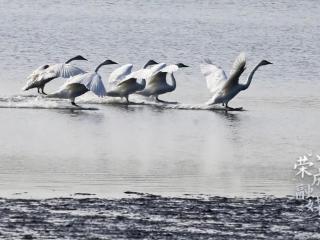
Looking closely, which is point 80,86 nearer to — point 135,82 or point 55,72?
point 135,82

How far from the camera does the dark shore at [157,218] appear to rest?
42.9ft

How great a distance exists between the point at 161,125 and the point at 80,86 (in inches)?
119

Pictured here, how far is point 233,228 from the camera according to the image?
44.0 feet

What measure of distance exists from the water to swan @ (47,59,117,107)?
0.71 feet

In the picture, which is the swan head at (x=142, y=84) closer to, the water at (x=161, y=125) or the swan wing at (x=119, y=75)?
the water at (x=161, y=125)

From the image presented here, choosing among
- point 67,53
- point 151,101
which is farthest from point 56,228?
point 67,53

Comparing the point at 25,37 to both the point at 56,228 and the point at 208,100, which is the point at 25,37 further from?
the point at 56,228

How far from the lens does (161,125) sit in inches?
883

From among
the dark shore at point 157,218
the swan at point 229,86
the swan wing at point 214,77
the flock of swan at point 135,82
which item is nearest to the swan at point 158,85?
the flock of swan at point 135,82

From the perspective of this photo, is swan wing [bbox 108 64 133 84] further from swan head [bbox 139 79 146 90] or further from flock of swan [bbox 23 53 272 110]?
swan head [bbox 139 79 146 90]

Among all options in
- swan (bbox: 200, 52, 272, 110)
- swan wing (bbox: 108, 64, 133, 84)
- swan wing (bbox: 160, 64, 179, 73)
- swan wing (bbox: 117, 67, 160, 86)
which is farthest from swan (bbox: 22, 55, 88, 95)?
swan (bbox: 200, 52, 272, 110)

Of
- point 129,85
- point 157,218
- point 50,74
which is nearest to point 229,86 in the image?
point 129,85

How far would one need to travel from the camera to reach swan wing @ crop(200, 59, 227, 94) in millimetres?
25328

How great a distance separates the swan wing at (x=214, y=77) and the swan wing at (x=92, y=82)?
6.94ft
